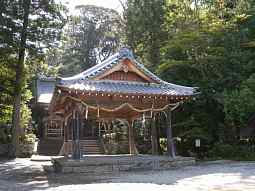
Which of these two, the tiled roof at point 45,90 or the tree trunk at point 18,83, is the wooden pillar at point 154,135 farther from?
the tiled roof at point 45,90

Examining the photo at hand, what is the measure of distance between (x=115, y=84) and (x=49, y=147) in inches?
605

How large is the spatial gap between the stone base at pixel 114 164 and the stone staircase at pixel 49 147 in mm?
12110

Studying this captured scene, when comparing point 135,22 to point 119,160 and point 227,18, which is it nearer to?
point 227,18

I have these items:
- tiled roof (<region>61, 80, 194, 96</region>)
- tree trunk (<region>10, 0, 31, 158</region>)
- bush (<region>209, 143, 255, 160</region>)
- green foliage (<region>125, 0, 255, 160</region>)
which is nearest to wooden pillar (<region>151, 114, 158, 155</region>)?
green foliage (<region>125, 0, 255, 160</region>)

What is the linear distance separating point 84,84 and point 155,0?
15.1 m

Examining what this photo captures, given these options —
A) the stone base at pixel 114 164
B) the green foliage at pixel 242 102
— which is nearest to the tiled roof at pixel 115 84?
the green foliage at pixel 242 102

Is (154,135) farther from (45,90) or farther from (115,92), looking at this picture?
(45,90)

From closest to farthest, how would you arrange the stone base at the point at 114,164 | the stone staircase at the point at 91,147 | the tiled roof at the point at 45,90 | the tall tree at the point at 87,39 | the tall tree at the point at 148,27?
the stone base at the point at 114,164, the tall tree at the point at 148,27, the stone staircase at the point at 91,147, the tiled roof at the point at 45,90, the tall tree at the point at 87,39

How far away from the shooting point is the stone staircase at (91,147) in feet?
95.6

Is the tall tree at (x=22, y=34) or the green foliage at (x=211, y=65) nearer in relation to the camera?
the green foliage at (x=211, y=65)

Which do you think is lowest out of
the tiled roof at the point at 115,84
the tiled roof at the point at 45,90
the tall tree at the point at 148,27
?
the tiled roof at the point at 115,84

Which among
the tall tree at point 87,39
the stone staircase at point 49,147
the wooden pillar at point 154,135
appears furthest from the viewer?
the tall tree at point 87,39

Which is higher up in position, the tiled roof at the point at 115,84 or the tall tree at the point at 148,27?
the tall tree at the point at 148,27

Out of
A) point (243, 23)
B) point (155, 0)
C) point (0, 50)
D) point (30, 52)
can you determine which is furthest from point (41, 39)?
point (243, 23)
